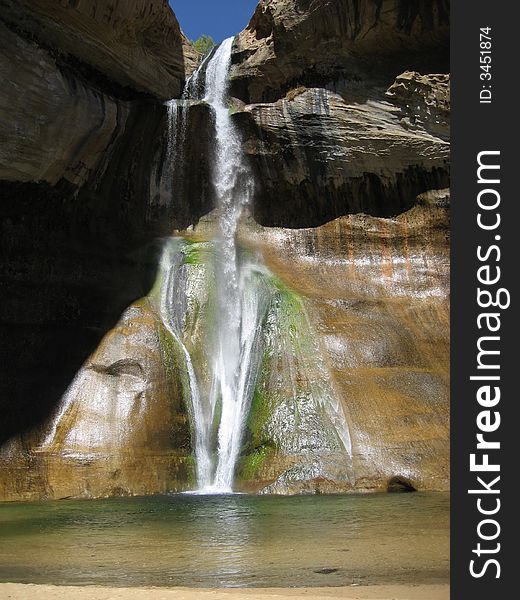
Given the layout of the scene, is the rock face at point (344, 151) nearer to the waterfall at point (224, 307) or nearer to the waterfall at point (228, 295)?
the waterfall at point (228, 295)

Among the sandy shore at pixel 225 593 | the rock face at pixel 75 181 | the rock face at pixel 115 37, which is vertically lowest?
the sandy shore at pixel 225 593

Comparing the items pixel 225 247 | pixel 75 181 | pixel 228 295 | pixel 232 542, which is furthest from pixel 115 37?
pixel 232 542

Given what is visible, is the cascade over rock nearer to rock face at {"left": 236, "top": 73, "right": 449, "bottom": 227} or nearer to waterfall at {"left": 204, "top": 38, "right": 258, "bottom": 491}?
rock face at {"left": 236, "top": 73, "right": 449, "bottom": 227}

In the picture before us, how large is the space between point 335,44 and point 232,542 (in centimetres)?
1708

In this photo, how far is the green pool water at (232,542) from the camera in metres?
6.16

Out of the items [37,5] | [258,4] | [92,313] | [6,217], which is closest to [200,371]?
[92,313]

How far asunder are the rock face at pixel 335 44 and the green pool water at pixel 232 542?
45.8 ft

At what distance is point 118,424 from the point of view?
15000mm

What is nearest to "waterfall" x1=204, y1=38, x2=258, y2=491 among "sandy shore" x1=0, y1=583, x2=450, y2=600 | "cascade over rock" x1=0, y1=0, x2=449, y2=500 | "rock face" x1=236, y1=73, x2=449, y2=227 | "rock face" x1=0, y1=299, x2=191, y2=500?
"cascade over rock" x1=0, y1=0, x2=449, y2=500

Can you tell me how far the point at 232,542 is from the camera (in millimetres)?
7996

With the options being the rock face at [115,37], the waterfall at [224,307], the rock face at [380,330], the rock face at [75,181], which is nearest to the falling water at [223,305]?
the waterfall at [224,307]

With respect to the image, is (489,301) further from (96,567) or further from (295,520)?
(295,520)

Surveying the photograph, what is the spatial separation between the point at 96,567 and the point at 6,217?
13347 mm

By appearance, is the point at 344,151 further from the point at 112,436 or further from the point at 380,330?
the point at 112,436
